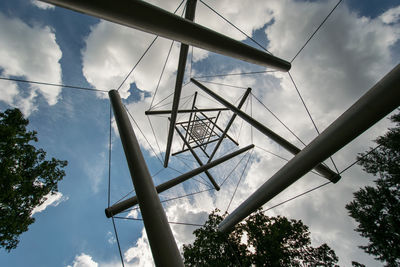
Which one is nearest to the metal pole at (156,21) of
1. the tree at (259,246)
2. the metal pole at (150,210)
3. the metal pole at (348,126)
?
the metal pole at (150,210)

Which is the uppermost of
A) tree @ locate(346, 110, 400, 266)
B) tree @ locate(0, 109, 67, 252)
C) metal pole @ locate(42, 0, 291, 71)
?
tree @ locate(0, 109, 67, 252)

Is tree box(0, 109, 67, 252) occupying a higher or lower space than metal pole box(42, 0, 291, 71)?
higher

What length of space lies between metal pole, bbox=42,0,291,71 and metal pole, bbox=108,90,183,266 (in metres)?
1.99

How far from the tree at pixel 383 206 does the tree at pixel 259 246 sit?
809 centimetres

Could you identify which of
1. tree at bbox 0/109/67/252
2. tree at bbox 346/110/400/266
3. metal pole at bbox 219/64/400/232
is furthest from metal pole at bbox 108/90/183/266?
tree at bbox 346/110/400/266

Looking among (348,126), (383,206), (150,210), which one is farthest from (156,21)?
(383,206)

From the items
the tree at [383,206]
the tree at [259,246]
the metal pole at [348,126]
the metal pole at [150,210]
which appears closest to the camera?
the metal pole at [150,210]

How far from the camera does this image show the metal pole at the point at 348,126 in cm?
233

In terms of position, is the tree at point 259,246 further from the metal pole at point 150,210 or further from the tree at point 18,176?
the tree at point 18,176

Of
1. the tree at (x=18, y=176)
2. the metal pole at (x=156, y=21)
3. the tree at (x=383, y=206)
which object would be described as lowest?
the tree at (x=383, y=206)

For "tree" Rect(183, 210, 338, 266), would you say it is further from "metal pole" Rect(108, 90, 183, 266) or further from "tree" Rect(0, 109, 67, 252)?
"tree" Rect(0, 109, 67, 252)

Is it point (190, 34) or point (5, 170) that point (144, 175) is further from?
point (5, 170)

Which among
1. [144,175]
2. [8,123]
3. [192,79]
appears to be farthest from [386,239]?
[8,123]

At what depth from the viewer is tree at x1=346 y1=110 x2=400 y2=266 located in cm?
1470
